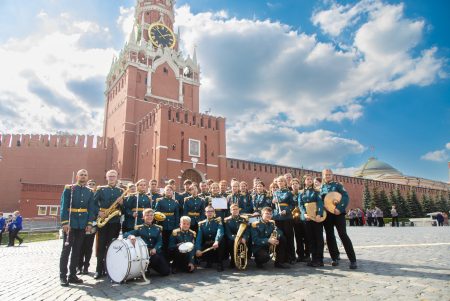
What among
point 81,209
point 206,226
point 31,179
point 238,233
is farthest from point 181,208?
point 31,179

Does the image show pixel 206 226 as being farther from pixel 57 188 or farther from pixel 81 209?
pixel 57 188

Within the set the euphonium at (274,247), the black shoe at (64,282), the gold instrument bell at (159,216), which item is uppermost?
the gold instrument bell at (159,216)

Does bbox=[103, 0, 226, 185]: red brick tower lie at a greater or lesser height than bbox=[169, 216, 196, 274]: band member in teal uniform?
greater

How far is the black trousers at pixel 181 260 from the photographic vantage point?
6.32 metres

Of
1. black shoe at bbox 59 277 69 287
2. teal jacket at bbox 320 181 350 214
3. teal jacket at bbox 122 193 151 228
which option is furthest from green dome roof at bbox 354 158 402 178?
black shoe at bbox 59 277 69 287

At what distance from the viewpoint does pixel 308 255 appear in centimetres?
743

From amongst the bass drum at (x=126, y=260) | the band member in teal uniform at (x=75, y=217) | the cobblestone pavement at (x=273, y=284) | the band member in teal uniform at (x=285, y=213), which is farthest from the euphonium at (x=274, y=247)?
the band member in teal uniform at (x=75, y=217)

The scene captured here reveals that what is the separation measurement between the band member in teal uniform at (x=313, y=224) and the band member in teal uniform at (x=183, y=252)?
2.53 metres

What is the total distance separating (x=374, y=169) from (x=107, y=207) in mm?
83365

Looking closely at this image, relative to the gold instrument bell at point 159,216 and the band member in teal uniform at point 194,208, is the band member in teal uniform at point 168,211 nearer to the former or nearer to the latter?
the band member in teal uniform at point 194,208

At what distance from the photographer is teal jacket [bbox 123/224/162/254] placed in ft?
20.8

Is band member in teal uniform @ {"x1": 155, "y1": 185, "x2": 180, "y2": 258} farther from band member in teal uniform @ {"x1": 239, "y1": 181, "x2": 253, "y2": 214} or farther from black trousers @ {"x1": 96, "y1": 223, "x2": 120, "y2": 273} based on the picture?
band member in teal uniform @ {"x1": 239, "y1": 181, "x2": 253, "y2": 214}

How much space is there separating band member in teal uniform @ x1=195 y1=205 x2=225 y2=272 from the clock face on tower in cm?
3764

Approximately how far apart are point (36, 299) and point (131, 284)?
141 centimetres
